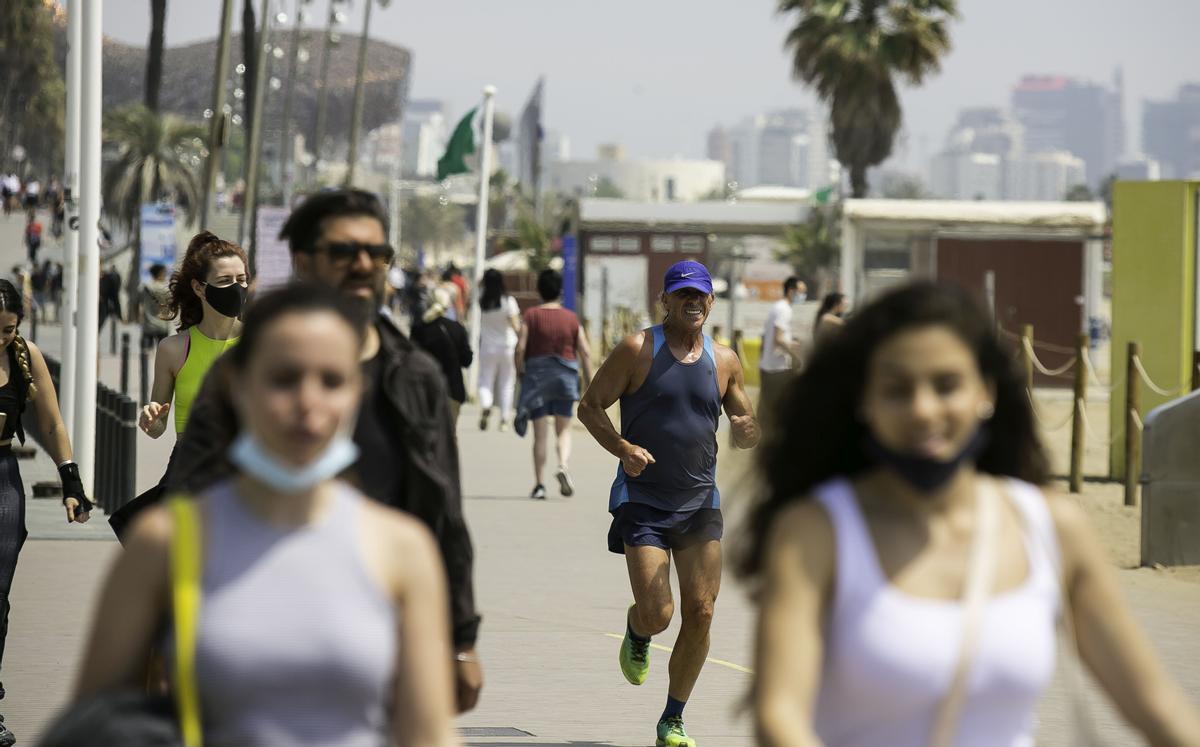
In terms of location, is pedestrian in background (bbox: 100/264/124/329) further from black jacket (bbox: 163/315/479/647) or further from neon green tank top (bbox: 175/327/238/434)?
black jacket (bbox: 163/315/479/647)

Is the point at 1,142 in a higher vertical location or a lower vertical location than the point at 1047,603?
higher

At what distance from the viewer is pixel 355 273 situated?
3918 mm

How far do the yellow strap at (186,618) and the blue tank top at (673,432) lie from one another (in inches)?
175

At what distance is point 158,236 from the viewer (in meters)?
35.1

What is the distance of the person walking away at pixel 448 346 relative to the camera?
851 cm

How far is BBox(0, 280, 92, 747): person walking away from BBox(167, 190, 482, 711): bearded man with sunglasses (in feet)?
9.85

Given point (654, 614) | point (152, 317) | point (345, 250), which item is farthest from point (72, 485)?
point (152, 317)

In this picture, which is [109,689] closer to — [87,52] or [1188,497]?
[1188,497]

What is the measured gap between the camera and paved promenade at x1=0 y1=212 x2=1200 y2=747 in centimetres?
727

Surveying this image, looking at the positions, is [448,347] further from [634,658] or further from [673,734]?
[673,734]

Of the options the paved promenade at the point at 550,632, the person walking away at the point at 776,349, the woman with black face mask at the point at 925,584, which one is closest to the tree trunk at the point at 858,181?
the person walking away at the point at 776,349

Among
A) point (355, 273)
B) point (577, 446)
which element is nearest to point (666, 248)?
point (577, 446)

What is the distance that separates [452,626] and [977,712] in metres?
1.31

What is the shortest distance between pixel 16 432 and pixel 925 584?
16.4 ft
